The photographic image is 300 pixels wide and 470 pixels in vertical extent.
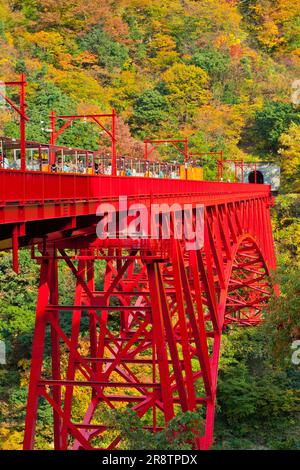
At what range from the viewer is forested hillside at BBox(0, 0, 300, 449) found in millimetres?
36719

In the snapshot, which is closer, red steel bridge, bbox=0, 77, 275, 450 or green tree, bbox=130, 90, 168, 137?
red steel bridge, bbox=0, 77, 275, 450

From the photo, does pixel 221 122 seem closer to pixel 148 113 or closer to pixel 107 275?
pixel 148 113

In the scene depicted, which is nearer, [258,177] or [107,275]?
[107,275]

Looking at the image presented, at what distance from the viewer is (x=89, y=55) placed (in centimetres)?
8600

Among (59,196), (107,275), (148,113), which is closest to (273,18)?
(148,113)

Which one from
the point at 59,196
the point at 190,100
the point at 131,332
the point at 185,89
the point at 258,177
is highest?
the point at 185,89

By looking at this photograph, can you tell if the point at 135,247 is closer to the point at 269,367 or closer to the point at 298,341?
the point at 298,341

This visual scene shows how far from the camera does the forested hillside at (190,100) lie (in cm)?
3672

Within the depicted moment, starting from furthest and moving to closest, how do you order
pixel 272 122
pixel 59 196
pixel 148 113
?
pixel 148 113
pixel 272 122
pixel 59 196

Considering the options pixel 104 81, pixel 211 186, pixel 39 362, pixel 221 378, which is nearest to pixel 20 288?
pixel 221 378

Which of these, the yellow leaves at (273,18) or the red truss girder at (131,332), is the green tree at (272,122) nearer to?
the yellow leaves at (273,18)

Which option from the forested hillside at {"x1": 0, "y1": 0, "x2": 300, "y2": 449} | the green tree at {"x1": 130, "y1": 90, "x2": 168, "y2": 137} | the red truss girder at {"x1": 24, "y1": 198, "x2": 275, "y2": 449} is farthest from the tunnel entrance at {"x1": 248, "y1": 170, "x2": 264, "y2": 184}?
the red truss girder at {"x1": 24, "y1": 198, "x2": 275, "y2": 449}

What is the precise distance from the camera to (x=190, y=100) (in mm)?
83688

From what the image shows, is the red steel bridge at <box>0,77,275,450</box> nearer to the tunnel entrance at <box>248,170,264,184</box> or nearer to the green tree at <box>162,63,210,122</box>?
the tunnel entrance at <box>248,170,264,184</box>
